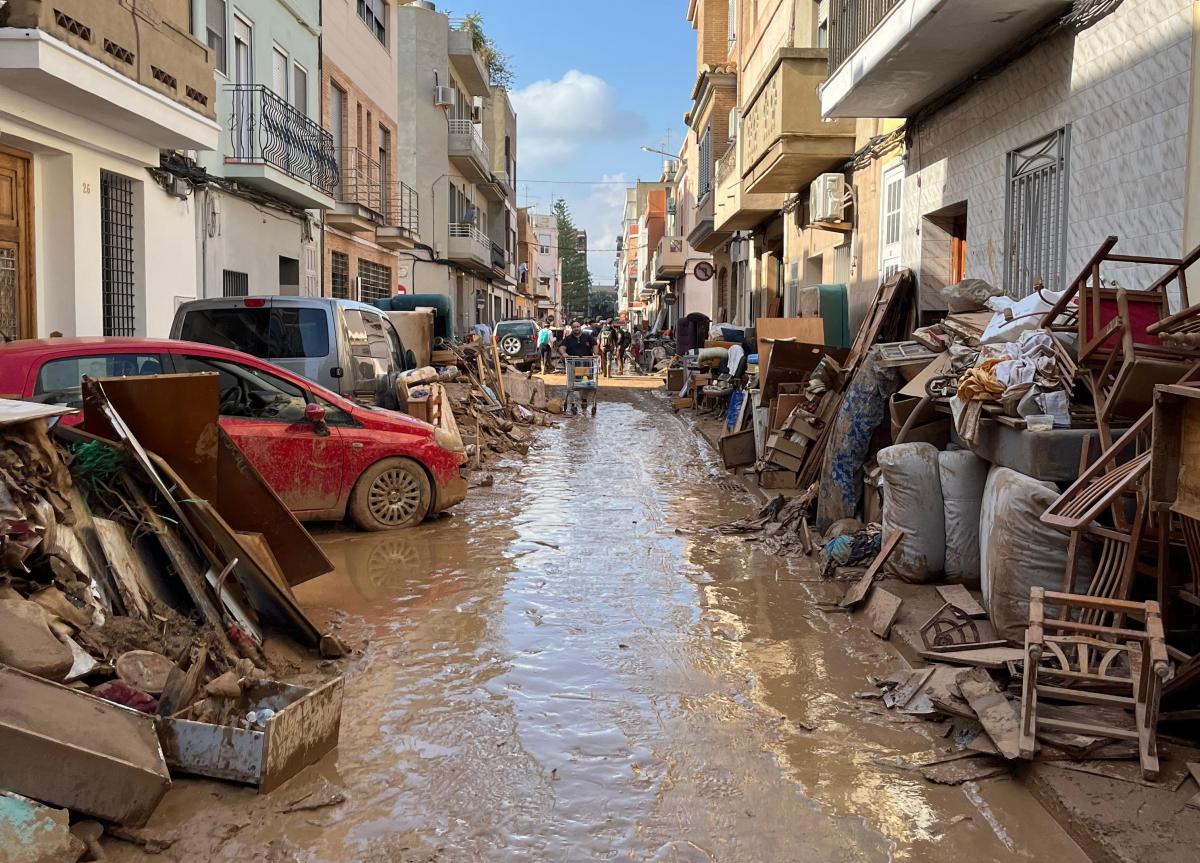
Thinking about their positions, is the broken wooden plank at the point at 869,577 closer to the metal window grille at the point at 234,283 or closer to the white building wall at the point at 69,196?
the white building wall at the point at 69,196

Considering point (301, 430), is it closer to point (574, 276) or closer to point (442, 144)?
point (442, 144)

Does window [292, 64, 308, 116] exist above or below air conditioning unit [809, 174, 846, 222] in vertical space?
above

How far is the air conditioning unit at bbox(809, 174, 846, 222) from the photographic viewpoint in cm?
1536

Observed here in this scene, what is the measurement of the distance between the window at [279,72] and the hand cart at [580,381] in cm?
775

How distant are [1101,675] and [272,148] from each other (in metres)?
15.4

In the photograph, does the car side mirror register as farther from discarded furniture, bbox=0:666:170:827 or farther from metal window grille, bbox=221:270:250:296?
metal window grille, bbox=221:270:250:296

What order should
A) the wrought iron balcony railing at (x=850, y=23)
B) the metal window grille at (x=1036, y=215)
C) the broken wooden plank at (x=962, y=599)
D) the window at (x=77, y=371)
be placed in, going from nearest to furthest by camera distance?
the broken wooden plank at (x=962, y=599) < the window at (x=77, y=371) < the metal window grille at (x=1036, y=215) < the wrought iron balcony railing at (x=850, y=23)

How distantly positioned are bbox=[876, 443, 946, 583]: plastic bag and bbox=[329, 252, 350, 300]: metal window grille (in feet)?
57.9

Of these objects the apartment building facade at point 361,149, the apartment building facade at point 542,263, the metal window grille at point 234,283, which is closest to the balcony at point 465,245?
the apartment building facade at point 361,149

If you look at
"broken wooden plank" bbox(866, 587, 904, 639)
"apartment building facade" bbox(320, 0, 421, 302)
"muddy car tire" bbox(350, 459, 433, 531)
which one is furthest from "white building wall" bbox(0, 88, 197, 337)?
"broken wooden plank" bbox(866, 587, 904, 639)

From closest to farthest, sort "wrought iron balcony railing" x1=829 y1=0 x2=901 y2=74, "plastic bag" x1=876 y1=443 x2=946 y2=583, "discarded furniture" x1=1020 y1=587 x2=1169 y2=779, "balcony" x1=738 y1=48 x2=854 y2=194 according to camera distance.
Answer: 1. "discarded furniture" x1=1020 y1=587 x2=1169 y2=779
2. "plastic bag" x1=876 y1=443 x2=946 y2=583
3. "wrought iron balcony railing" x1=829 y1=0 x2=901 y2=74
4. "balcony" x1=738 y1=48 x2=854 y2=194

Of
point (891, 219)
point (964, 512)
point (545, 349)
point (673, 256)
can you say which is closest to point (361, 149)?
point (545, 349)

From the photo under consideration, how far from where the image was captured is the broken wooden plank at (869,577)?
6.79 meters

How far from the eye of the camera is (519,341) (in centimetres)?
3206
